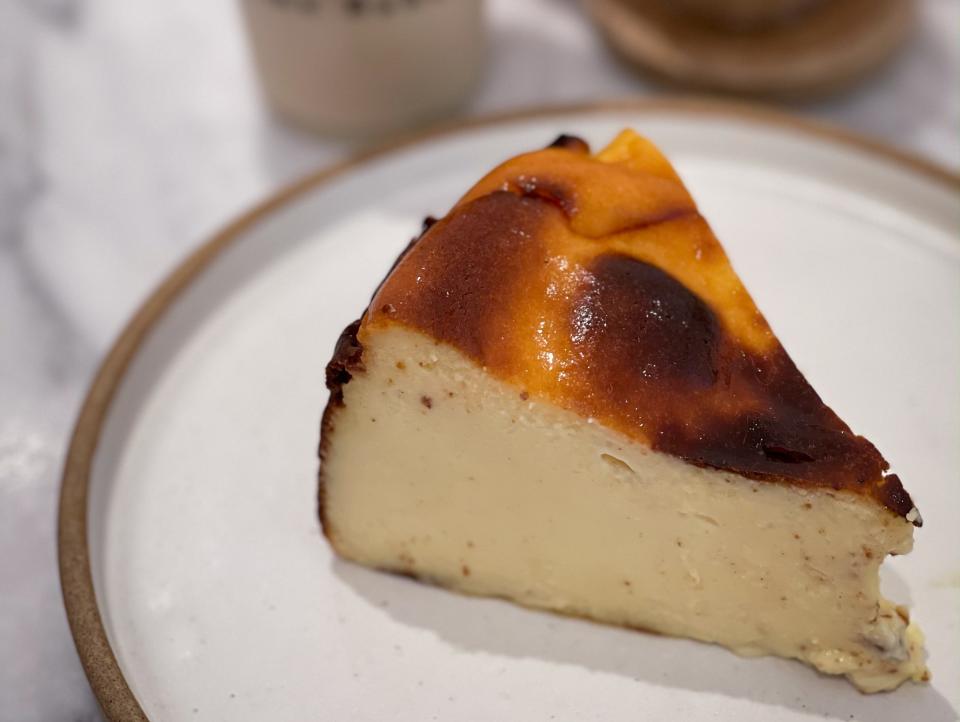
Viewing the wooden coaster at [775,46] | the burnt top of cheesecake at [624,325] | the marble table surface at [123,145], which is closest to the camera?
the burnt top of cheesecake at [624,325]

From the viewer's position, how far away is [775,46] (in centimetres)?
176

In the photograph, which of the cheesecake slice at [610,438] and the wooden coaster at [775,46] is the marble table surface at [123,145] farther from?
the cheesecake slice at [610,438]

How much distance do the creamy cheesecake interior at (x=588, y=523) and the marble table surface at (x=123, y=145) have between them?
1.51 feet

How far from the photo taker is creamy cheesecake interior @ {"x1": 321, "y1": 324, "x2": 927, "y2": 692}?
40.8 inches

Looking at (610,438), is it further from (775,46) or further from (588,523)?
(775,46)

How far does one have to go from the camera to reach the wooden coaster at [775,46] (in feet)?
5.68

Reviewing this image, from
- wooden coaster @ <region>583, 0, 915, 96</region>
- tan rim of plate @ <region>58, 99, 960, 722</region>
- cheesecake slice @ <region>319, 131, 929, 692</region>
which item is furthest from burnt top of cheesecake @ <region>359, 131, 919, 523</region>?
wooden coaster @ <region>583, 0, 915, 96</region>

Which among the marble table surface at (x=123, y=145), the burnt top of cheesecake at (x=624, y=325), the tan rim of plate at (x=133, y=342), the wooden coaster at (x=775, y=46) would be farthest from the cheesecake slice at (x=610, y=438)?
the wooden coaster at (x=775, y=46)

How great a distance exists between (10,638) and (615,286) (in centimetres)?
82

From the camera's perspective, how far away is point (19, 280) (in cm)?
Result: 167

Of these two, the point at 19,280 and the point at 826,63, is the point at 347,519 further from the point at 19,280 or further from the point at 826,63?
the point at 826,63

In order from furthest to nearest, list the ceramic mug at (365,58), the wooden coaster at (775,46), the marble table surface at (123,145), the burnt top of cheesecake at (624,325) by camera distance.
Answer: the wooden coaster at (775,46)
the ceramic mug at (365,58)
the marble table surface at (123,145)
the burnt top of cheesecake at (624,325)

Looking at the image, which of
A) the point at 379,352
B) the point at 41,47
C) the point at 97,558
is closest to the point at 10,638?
the point at 97,558

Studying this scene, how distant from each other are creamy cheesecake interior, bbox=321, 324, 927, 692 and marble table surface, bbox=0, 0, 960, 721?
0.46 m
